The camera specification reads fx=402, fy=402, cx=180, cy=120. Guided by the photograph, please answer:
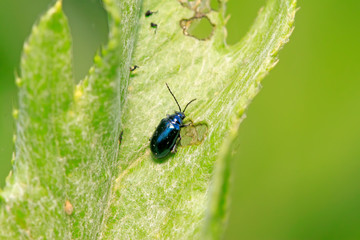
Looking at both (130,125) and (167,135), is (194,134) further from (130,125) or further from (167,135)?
(130,125)

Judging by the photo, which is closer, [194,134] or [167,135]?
[194,134]

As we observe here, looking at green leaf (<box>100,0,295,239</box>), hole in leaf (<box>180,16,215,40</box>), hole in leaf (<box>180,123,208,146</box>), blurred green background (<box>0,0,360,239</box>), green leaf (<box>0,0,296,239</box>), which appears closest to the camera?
green leaf (<box>0,0,296,239</box>)

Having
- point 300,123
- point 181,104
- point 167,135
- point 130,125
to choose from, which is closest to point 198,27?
point 181,104

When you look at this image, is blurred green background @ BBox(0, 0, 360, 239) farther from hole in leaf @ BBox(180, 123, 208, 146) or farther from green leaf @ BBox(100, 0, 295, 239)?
hole in leaf @ BBox(180, 123, 208, 146)

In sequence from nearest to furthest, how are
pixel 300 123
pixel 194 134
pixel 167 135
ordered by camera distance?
pixel 194 134
pixel 167 135
pixel 300 123

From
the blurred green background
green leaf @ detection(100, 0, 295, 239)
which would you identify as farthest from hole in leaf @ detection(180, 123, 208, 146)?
the blurred green background

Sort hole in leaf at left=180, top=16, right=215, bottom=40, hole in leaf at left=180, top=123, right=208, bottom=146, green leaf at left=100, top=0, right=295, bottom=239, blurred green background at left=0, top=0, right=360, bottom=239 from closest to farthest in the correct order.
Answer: green leaf at left=100, top=0, right=295, bottom=239
hole in leaf at left=180, top=123, right=208, bottom=146
hole in leaf at left=180, top=16, right=215, bottom=40
blurred green background at left=0, top=0, right=360, bottom=239

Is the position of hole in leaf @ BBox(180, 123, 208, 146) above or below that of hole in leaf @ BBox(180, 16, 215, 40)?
below

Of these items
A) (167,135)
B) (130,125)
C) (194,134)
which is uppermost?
(167,135)
